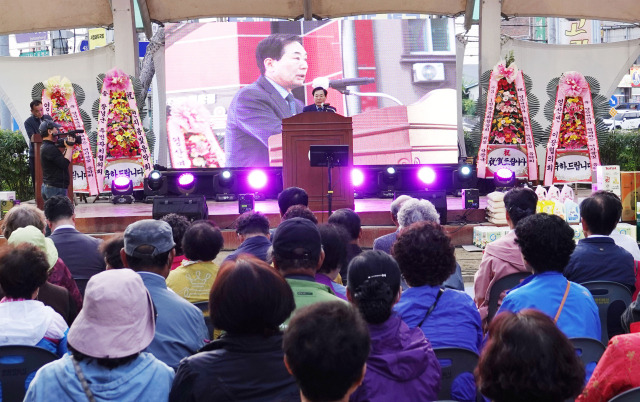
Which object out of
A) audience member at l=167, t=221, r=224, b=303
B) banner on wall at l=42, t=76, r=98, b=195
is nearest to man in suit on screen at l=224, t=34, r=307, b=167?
banner on wall at l=42, t=76, r=98, b=195

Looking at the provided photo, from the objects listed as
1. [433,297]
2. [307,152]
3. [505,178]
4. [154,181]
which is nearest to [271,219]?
[307,152]

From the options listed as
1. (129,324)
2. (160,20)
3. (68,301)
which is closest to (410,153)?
(160,20)

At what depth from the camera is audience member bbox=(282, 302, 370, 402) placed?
1.67 m

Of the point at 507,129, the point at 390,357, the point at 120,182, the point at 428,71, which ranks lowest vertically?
the point at 390,357

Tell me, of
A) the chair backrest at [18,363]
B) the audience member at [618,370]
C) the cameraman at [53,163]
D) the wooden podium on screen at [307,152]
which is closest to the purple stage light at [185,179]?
the cameraman at [53,163]

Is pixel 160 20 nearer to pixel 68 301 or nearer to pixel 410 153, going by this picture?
pixel 410 153

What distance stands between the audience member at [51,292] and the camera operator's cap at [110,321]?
3.67 feet

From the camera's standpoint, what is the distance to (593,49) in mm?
11812

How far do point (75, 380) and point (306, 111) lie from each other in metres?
6.42

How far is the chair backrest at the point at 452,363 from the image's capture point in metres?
2.57

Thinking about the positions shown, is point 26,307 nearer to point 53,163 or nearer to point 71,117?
point 53,163

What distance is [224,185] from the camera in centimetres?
1025

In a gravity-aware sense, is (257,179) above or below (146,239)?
above

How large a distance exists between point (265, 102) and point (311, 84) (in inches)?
29.4
